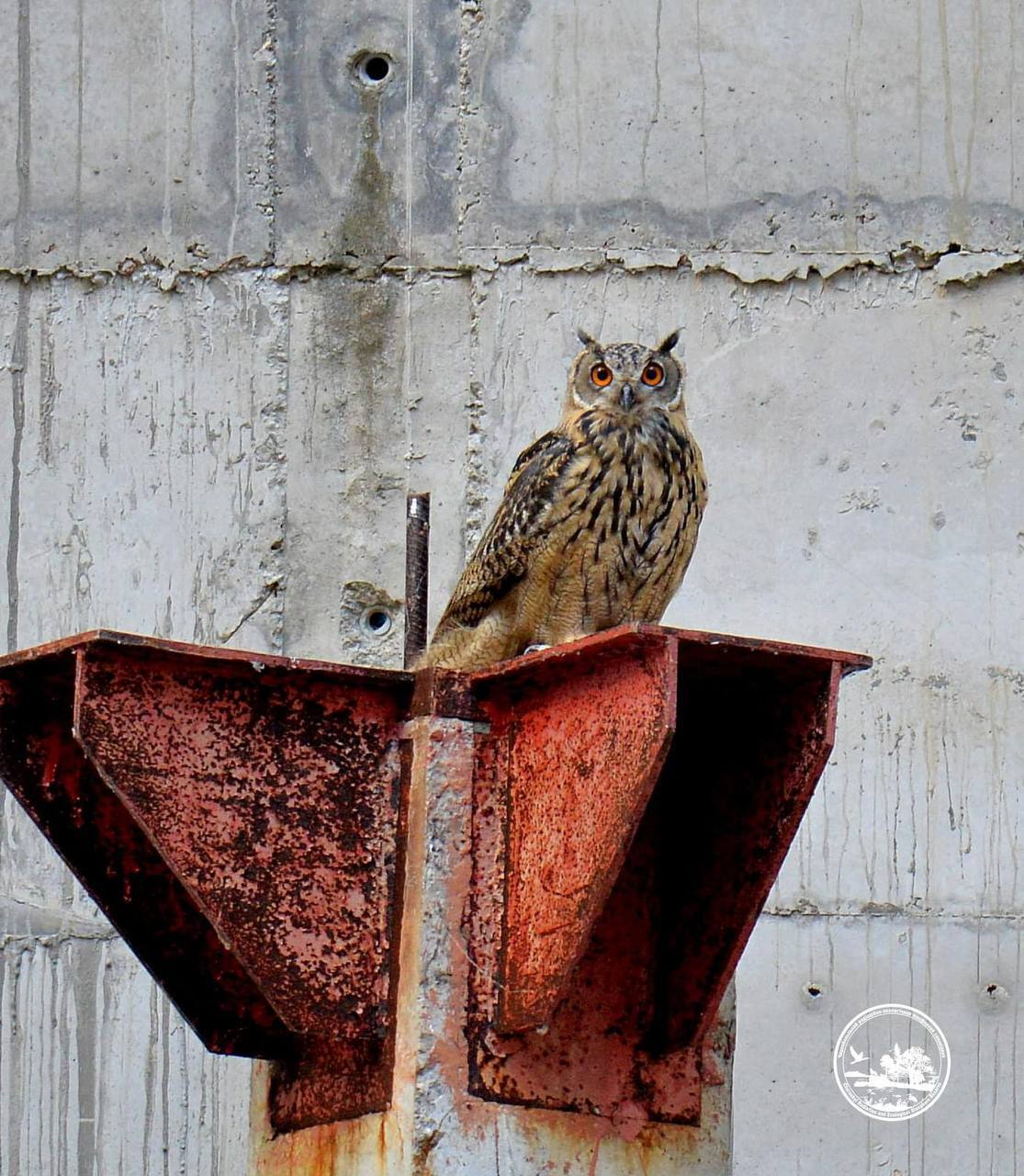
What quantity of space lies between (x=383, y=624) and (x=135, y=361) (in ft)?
3.72

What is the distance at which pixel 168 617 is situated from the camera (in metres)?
6.27

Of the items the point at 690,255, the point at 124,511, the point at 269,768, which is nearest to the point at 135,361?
the point at 124,511

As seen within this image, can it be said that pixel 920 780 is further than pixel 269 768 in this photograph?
Yes

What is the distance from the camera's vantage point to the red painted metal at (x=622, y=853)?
3.36 meters

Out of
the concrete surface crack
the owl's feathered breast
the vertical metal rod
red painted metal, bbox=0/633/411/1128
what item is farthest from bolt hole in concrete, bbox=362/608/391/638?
red painted metal, bbox=0/633/411/1128

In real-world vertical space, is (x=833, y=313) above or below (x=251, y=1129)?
above

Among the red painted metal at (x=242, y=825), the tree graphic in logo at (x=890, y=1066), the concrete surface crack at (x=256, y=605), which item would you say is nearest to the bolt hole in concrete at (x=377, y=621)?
the concrete surface crack at (x=256, y=605)

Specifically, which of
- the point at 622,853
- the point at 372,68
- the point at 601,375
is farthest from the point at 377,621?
the point at 622,853

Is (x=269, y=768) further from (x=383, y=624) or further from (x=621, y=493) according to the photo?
(x=383, y=624)

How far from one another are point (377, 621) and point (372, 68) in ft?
5.72

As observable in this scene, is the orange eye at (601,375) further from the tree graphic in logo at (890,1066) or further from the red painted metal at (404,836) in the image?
the tree graphic in logo at (890,1066)

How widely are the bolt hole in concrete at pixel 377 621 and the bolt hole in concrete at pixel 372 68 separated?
1.67 metres

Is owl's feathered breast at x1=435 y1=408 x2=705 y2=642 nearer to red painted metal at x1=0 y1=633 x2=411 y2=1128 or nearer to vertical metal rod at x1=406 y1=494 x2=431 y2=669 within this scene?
vertical metal rod at x1=406 y1=494 x2=431 y2=669

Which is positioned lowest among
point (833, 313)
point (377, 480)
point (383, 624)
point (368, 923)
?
point (368, 923)
